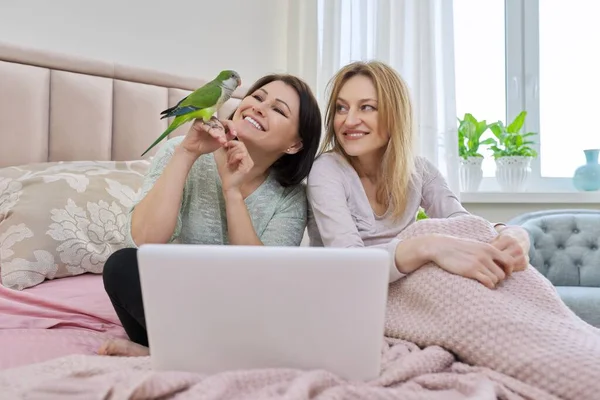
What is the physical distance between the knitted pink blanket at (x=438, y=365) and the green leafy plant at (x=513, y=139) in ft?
6.30

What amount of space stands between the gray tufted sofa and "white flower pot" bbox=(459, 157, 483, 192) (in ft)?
1.29

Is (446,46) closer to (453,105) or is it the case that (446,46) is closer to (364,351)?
(453,105)

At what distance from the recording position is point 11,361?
0.97 meters

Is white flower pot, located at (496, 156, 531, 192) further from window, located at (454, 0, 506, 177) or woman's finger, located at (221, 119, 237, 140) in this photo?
woman's finger, located at (221, 119, 237, 140)

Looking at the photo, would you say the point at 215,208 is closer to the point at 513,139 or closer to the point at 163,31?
the point at 163,31

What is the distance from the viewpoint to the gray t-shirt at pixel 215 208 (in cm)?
141

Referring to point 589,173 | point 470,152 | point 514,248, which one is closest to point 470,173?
point 470,152

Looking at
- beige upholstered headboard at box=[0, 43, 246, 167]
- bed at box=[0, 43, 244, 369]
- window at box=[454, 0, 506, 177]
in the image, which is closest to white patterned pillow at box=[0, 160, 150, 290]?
bed at box=[0, 43, 244, 369]

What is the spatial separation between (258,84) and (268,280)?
101 centimetres

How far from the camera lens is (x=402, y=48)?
2689mm

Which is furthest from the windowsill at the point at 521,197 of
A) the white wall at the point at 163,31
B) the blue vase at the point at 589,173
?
the white wall at the point at 163,31

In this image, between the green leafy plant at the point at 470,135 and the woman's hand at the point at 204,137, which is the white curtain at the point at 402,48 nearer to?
Answer: the green leafy plant at the point at 470,135

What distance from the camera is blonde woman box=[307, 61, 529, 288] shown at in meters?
1.39

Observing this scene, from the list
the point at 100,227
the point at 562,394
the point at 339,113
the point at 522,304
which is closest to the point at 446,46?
the point at 339,113
